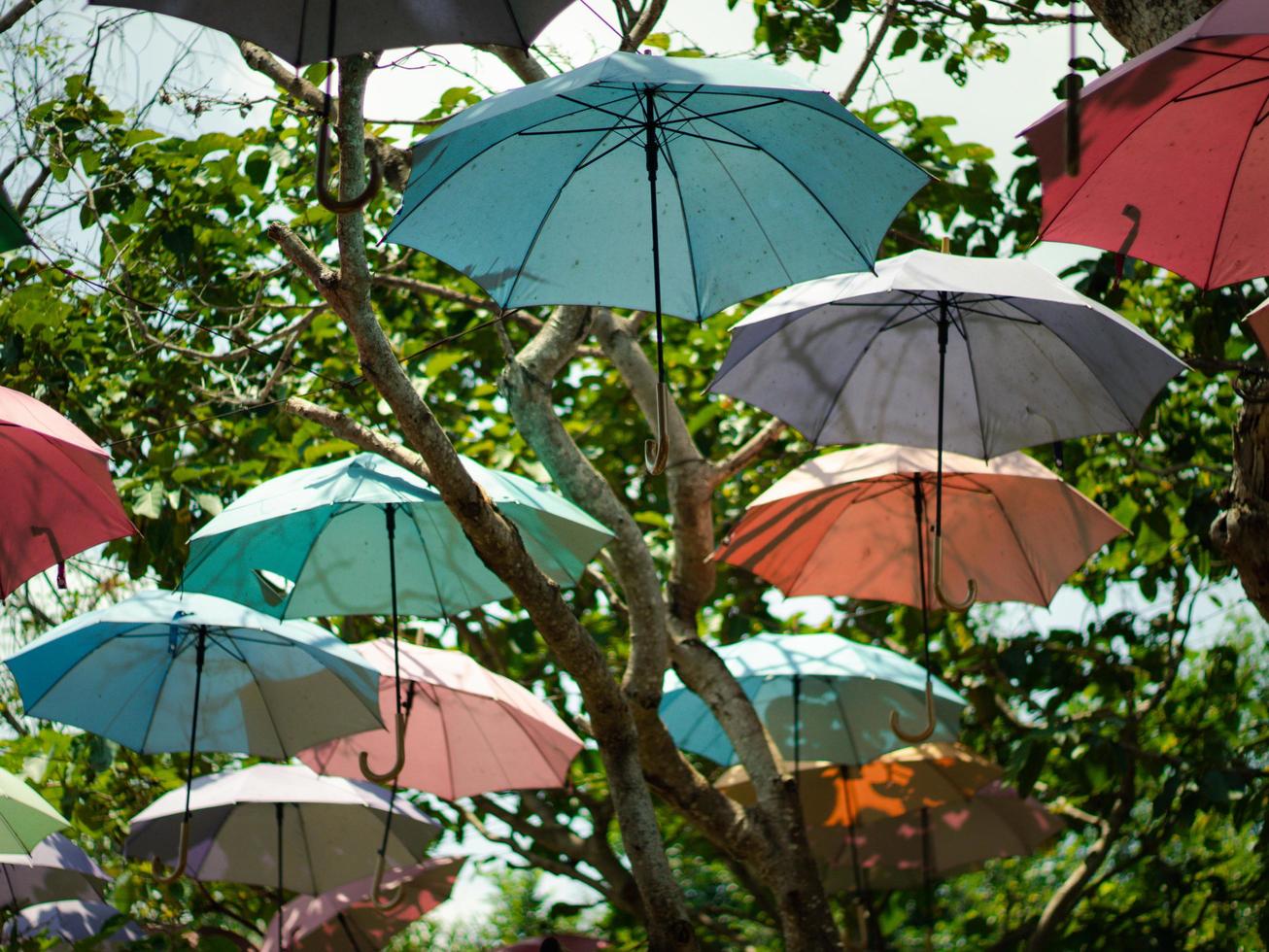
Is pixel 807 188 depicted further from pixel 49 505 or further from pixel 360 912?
pixel 360 912

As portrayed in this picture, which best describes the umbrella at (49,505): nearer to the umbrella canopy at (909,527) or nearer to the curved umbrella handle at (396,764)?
the curved umbrella handle at (396,764)

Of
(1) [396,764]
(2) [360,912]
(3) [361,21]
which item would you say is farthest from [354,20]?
(2) [360,912]

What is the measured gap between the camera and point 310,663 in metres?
5.63

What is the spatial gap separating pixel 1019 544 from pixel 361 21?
349 cm

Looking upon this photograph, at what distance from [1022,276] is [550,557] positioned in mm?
1818

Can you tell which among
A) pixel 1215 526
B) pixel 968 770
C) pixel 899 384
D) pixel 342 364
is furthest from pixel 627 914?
pixel 1215 526

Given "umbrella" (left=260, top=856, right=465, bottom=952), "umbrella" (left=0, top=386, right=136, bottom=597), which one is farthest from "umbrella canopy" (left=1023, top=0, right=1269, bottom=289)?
"umbrella" (left=260, top=856, right=465, bottom=952)

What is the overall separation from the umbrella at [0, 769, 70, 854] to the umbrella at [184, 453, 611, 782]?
45.5 inches

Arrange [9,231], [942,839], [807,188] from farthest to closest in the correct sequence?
[942,839], [807,188], [9,231]

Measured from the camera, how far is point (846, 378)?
506cm

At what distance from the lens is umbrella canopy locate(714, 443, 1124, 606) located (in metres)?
5.47

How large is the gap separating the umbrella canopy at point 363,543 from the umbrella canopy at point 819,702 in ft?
5.31

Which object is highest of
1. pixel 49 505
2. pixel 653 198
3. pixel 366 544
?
pixel 653 198

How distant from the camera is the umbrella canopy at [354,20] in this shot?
3.33m
